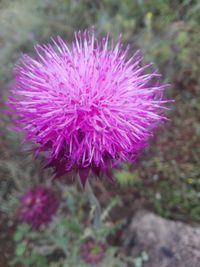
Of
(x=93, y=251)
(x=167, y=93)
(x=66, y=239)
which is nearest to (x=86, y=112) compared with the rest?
(x=93, y=251)

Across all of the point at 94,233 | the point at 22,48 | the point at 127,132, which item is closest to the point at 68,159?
the point at 127,132

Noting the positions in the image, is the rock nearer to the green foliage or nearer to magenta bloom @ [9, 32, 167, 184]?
the green foliage

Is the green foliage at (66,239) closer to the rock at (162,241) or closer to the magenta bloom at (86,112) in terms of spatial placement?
the rock at (162,241)

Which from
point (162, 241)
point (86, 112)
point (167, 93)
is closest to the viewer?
point (86, 112)

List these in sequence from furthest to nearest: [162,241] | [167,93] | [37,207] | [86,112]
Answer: [167,93] < [162,241] < [37,207] < [86,112]

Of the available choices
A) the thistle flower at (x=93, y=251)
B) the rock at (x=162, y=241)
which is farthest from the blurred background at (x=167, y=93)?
the thistle flower at (x=93, y=251)

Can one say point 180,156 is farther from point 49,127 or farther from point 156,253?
point 49,127

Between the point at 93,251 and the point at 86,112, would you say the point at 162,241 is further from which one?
the point at 86,112
